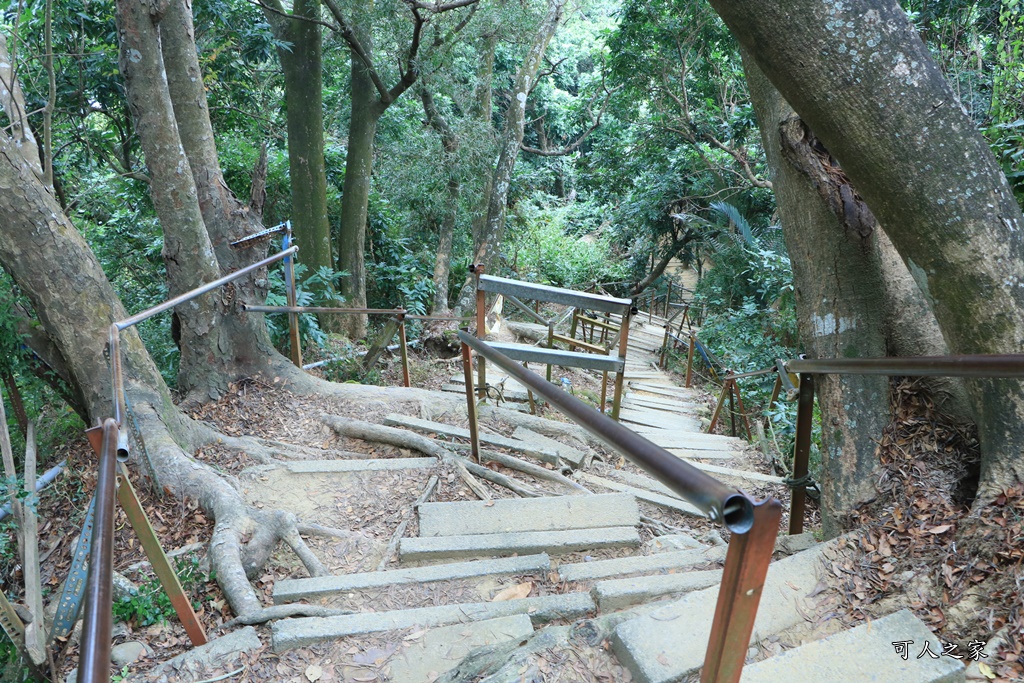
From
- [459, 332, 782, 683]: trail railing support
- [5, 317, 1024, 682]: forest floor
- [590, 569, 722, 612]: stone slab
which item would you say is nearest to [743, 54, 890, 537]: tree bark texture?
[5, 317, 1024, 682]: forest floor

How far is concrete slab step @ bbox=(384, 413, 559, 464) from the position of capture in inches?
161

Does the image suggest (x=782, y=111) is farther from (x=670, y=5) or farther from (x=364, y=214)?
(x=670, y=5)

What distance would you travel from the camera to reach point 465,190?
1173 cm

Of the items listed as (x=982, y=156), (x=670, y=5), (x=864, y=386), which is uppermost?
(x=670, y=5)

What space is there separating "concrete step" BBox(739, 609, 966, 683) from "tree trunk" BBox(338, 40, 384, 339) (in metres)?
7.92

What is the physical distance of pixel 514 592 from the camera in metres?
2.55

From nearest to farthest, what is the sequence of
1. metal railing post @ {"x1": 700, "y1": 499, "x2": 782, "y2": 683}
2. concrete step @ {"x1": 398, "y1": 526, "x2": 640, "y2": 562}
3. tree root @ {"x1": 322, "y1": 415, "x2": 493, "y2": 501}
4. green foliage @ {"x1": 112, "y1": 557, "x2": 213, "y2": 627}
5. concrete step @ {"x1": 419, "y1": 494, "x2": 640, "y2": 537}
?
metal railing post @ {"x1": 700, "y1": 499, "x2": 782, "y2": 683}
green foliage @ {"x1": 112, "y1": 557, "x2": 213, "y2": 627}
concrete step @ {"x1": 398, "y1": 526, "x2": 640, "y2": 562}
concrete step @ {"x1": 419, "y1": 494, "x2": 640, "y2": 537}
tree root @ {"x1": 322, "y1": 415, "x2": 493, "y2": 501}

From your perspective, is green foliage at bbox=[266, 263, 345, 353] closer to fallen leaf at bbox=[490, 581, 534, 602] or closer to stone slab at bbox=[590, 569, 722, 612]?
fallen leaf at bbox=[490, 581, 534, 602]

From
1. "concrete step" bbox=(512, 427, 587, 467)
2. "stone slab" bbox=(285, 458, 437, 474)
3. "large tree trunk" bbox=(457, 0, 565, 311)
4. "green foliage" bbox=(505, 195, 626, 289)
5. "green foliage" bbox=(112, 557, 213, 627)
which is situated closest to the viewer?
"green foliage" bbox=(112, 557, 213, 627)

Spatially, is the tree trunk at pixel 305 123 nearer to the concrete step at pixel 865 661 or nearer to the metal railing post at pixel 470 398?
the metal railing post at pixel 470 398

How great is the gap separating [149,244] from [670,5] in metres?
8.43

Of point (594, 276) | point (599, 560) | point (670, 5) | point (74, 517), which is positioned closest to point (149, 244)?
point (74, 517)

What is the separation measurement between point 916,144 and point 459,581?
229cm

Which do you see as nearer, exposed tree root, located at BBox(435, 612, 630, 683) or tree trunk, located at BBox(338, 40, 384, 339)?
exposed tree root, located at BBox(435, 612, 630, 683)
